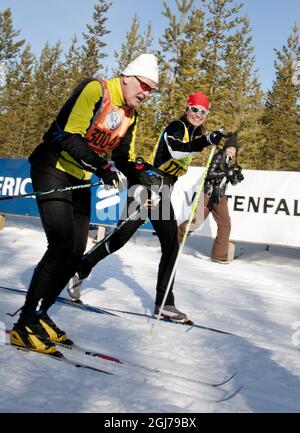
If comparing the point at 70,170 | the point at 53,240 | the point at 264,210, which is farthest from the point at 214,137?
the point at 264,210

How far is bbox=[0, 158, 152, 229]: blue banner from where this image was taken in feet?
33.3

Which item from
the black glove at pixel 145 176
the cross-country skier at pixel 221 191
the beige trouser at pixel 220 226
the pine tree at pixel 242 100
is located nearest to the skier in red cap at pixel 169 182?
the black glove at pixel 145 176

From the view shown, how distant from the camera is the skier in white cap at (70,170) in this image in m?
3.11

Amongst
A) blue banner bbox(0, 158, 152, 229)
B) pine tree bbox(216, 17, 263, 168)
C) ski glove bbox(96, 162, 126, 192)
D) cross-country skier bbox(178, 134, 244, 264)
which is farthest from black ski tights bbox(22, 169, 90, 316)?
pine tree bbox(216, 17, 263, 168)

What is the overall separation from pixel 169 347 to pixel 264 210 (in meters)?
6.08

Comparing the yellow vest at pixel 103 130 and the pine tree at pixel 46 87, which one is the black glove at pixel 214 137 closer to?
the yellow vest at pixel 103 130

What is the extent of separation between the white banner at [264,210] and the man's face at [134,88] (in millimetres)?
6143

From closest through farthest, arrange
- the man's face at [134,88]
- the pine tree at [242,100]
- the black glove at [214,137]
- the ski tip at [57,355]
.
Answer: the ski tip at [57,355]
the man's face at [134,88]
the black glove at [214,137]
the pine tree at [242,100]

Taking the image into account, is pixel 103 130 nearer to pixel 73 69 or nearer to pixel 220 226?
pixel 220 226

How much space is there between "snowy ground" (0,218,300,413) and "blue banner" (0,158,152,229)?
8.27 feet

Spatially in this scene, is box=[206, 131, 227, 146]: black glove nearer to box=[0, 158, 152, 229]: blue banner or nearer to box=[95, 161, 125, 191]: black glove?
box=[95, 161, 125, 191]: black glove

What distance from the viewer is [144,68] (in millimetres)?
3436

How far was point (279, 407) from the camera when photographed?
2.51 metres

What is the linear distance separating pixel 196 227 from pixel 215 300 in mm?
3930
